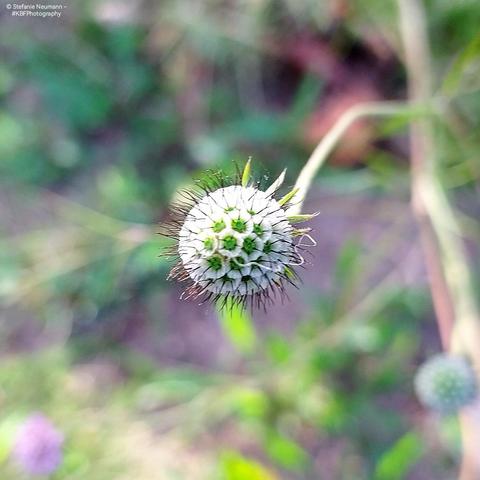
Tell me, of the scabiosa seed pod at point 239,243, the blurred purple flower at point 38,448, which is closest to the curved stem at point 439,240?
the scabiosa seed pod at point 239,243

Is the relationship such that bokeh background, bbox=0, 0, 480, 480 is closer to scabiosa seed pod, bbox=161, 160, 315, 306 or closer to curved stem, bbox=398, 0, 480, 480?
curved stem, bbox=398, 0, 480, 480

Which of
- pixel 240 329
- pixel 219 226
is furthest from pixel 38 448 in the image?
pixel 219 226

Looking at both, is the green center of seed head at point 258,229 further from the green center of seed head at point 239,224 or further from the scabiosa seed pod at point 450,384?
the scabiosa seed pod at point 450,384

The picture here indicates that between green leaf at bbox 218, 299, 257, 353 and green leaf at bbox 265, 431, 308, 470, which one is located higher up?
green leaf at bbox 218, 299, 257, 353

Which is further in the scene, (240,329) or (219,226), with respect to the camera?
(240,329)

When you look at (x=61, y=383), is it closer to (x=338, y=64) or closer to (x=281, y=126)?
(x=281, y=126)

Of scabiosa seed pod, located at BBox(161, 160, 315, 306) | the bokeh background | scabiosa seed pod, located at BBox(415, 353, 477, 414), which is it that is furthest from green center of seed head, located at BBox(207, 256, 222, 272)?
the bokeh background

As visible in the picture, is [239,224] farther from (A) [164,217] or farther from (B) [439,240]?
(A) [164,217]
